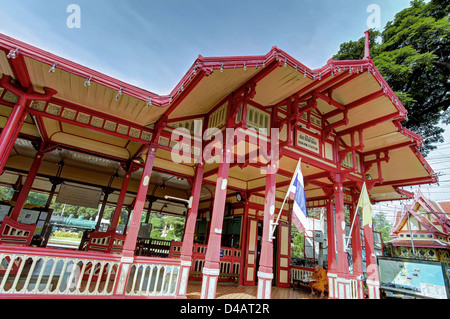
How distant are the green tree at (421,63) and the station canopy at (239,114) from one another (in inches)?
364

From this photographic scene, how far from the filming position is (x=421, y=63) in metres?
14.0

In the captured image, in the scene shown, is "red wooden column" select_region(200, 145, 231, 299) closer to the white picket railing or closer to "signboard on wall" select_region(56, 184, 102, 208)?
the white picket railing

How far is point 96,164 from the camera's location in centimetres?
Result: 1079

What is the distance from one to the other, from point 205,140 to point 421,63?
50.7ft

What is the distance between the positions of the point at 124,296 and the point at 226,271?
487 cm

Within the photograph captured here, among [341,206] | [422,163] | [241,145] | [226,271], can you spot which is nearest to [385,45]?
[422,163]

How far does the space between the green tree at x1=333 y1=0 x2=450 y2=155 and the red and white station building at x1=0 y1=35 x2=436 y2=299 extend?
367 inches

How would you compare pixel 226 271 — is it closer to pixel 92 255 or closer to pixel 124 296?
pixel 124 296

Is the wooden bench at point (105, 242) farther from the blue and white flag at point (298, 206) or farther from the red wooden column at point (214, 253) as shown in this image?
the blue and white flag at point (298, 206)

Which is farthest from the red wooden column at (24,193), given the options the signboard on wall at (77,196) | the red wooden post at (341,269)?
the red wooden post at (341,269)

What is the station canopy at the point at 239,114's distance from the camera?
4.50m

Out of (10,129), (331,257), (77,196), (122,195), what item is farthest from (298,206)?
(77,196)

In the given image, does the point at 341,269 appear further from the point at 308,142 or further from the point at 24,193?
→ the point at 24,193

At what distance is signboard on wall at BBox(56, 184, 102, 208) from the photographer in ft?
37.0
